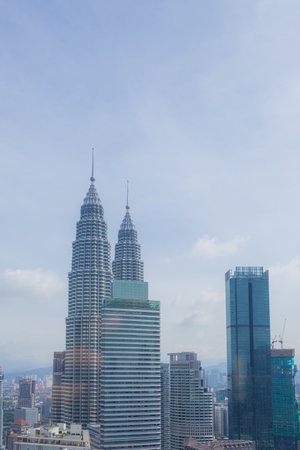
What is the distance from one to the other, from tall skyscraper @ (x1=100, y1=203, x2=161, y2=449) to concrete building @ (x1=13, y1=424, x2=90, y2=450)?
40.2 metres

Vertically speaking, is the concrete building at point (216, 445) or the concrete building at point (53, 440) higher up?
the concrete building at point (53, 440)

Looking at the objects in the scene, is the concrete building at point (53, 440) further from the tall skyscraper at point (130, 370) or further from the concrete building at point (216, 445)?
the concrete building at point (216, 445)

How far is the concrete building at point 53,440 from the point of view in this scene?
98.1 metres

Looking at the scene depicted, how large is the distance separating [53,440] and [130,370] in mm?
56121

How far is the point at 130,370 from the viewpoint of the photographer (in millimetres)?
154625

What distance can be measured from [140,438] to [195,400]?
50466 mm

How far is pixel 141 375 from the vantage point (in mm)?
155750

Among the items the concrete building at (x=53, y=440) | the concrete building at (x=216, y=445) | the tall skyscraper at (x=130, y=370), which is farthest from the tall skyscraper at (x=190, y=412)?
the concrete building at (x=53, y=440)

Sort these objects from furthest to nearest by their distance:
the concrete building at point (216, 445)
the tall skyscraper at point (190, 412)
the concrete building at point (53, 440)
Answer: the tall skyscraper at point (190, 412) → the concrete building at point (216, 445) → the concrete building at point (53, 440)

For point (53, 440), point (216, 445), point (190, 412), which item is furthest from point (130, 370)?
point (53, 440)

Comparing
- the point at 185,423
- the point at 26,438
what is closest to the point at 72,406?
the point at 185,423

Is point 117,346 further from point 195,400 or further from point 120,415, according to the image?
point 195,400

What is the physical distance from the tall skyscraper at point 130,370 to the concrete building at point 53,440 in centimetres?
4021

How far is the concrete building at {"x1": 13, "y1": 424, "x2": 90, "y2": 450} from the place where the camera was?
9806 cm
